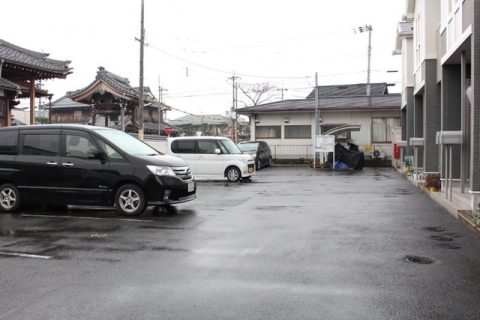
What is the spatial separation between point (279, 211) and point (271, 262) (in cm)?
378

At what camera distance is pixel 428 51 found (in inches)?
540

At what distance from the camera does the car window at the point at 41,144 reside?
8188 millimetres

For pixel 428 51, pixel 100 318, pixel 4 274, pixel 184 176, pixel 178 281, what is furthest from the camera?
pixel 428 51

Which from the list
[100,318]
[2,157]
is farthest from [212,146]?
[100,318]

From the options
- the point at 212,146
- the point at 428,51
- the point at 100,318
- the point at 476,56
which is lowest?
the point at 100,318

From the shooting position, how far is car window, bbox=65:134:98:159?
8062mm

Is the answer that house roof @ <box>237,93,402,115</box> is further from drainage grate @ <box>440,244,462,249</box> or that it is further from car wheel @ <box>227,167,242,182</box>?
drainage grate @ <box>440,244,462,249</box>

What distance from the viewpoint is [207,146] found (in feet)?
50.5

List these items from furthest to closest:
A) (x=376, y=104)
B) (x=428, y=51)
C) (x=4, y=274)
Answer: (x=376, y=104) → (x=428, y=51) → (x=4, y=274)

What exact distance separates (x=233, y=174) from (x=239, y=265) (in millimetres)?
10708

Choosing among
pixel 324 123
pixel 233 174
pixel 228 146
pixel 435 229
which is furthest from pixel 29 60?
pixel 435 229

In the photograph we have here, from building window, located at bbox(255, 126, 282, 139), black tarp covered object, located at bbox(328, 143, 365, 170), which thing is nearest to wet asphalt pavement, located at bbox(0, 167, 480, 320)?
black tarp covered object, located at bbox(328, 143, 365, 170)

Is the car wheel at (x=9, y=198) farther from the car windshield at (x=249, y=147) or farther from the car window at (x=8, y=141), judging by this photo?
the car windshield at (x=249, y=147)

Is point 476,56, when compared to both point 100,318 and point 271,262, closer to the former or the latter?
point 271,262
